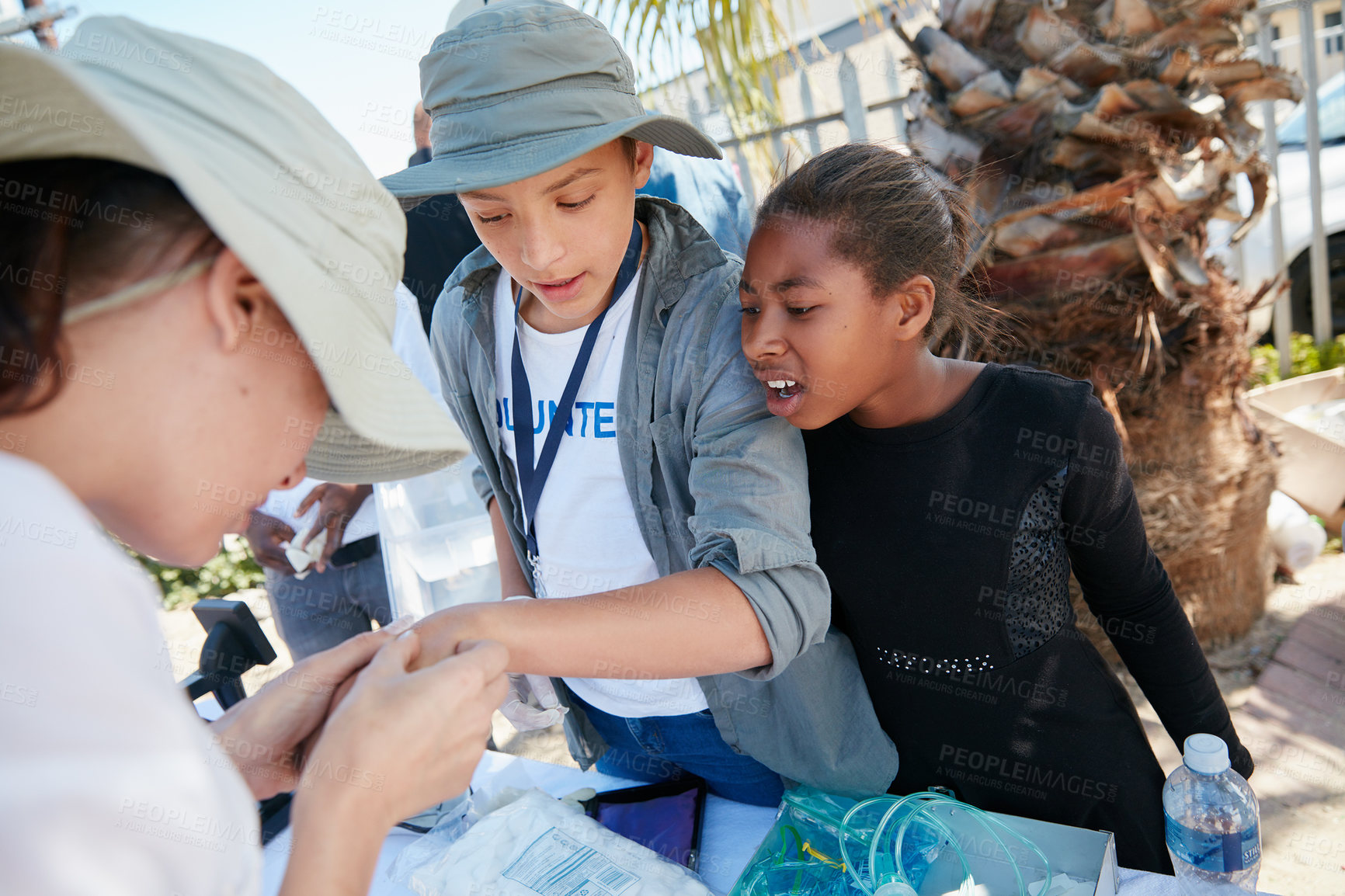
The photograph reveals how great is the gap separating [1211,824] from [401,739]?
1.29 meters

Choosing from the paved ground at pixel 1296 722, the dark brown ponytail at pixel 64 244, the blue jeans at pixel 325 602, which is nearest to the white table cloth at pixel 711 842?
the dark brown ponytail at pixel 64 244

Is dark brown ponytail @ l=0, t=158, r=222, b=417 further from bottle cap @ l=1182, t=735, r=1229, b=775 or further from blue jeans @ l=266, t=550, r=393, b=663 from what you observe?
blue jeans @ l=266, t=550, r=393, b=663

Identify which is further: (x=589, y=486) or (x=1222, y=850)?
(x=589, y=486)

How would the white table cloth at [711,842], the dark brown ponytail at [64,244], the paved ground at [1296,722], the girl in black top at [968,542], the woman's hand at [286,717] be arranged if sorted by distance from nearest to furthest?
the dark brown ponytail at [64,244] → the woman's hand at [286,717] → the white table cloth at [711,842] → the girl in black top at [968,542] → the paved ground at [1296,722]

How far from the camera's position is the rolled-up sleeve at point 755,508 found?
124 cm

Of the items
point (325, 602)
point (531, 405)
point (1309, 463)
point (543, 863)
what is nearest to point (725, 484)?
point (531, 405)

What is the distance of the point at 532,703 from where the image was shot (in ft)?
5.64

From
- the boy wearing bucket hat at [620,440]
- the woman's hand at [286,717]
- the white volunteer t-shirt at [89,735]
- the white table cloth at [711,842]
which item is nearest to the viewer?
the white volunteer t-shirt at [89,735]

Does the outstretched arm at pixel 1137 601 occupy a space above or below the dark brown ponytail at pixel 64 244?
below

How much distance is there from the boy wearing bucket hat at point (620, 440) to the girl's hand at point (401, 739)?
15 cm

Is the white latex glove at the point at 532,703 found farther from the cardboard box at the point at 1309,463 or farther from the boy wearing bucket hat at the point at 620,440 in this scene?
the cardboard box at the point at 1309,463

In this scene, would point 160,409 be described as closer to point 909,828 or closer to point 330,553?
point 909,828

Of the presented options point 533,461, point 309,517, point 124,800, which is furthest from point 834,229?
point 309,517

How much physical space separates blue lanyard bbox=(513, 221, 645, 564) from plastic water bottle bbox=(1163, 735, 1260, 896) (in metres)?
1.13
